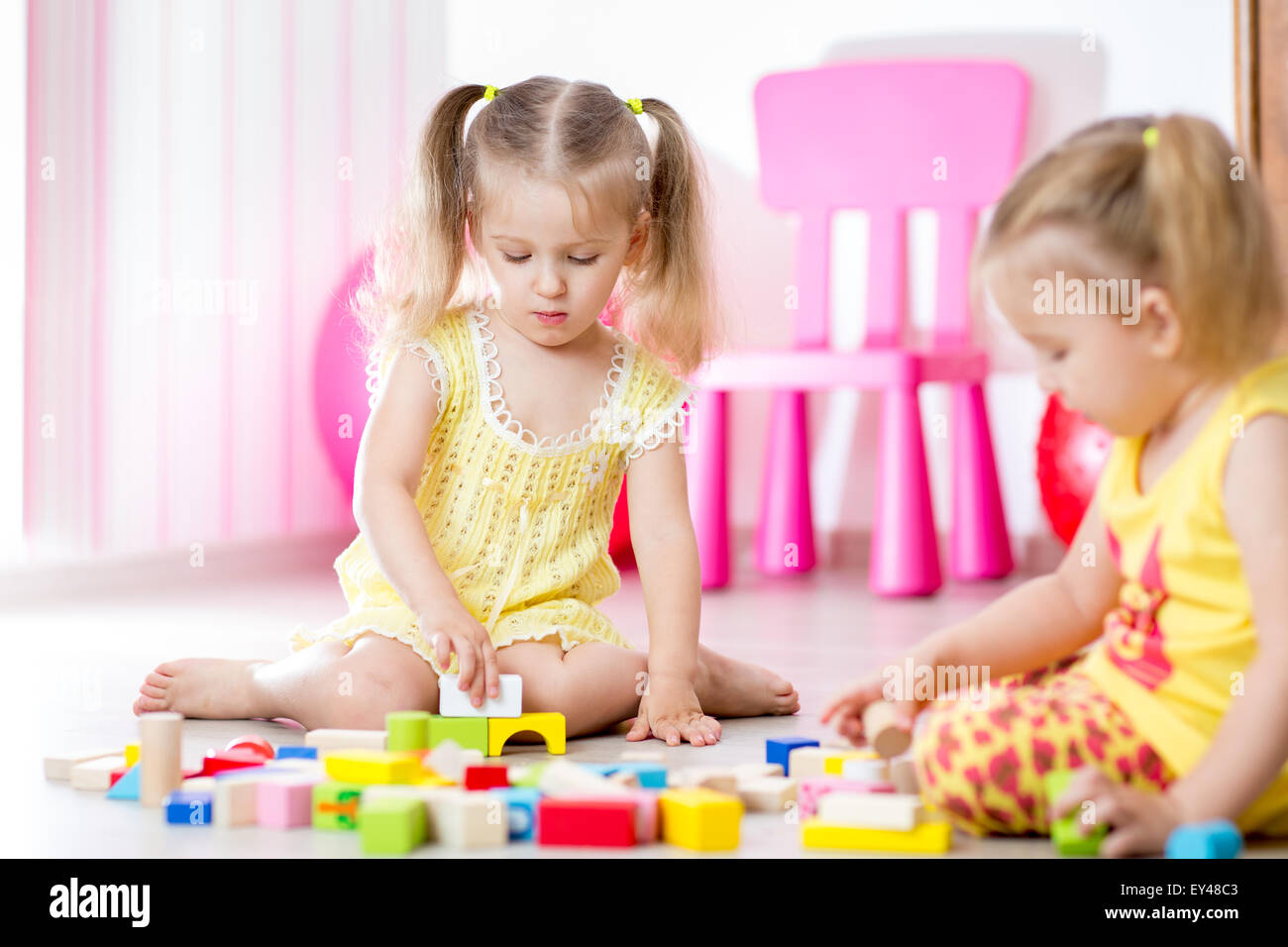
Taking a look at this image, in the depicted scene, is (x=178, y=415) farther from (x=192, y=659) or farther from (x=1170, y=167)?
(x=1170, y=167)

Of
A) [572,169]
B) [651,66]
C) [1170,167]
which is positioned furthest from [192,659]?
[651,66]

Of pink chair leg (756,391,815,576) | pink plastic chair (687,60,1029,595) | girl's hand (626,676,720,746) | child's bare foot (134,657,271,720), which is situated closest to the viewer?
girl's hand (626,676,720,746)

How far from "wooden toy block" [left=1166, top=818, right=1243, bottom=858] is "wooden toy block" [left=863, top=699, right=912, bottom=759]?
166mm

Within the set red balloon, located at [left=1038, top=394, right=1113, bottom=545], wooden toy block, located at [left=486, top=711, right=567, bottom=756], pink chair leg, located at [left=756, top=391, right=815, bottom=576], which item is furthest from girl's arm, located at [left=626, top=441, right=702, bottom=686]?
pink chair leg, located at [left=756, top=391, right=815, bottom=576]

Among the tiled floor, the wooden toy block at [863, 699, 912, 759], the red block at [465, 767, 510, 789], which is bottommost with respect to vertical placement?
the tiled floor

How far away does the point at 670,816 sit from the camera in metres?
0.87

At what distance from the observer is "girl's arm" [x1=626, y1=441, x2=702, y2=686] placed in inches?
49.5

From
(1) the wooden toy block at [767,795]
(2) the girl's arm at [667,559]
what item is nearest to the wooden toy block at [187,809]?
(1) the wooden toy block at [767,795]

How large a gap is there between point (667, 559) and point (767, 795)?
0.39 m

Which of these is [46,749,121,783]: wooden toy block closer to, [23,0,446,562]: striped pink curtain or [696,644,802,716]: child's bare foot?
[696,644,802,716]: child's bare foot

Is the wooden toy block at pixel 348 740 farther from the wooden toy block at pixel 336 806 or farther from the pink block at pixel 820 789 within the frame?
the pink block at pixel 820 789

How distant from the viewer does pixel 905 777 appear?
0.98 metres

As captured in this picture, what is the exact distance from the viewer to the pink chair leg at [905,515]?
222cm
